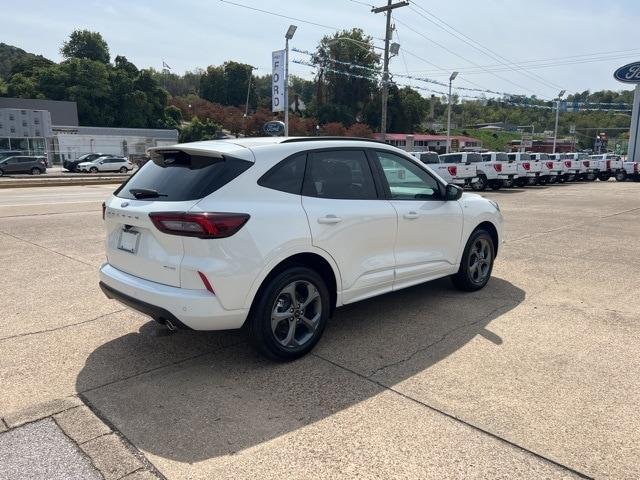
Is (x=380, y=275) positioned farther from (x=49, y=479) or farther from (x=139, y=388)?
(x=49, y=479)

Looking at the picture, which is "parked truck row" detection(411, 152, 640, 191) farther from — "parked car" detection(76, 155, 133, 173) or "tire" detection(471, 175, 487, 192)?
"parked car" detection(76, 155, 133, 173)

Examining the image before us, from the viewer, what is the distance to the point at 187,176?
148 inches

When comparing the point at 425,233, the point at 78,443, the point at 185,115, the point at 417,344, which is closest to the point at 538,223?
the point at 425,233

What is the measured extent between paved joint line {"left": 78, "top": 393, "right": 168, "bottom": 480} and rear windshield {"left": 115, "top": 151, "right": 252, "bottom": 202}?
57.3 inches

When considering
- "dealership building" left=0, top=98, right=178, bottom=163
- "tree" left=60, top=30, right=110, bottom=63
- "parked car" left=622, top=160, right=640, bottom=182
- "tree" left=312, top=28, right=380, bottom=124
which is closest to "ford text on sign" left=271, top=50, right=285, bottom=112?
"dealership building" left=0, top=98, right=178, bottom=163

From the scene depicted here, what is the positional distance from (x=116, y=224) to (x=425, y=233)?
9.19 feet

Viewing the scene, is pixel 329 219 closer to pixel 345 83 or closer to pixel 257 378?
pixel 257 378

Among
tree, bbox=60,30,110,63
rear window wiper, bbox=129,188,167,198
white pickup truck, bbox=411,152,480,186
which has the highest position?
tree, bbox=60,30,110,63

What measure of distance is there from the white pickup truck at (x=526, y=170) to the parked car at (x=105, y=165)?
29175 mm

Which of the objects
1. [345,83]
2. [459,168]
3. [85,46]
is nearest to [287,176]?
[459,168]

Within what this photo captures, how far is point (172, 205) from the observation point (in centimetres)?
357

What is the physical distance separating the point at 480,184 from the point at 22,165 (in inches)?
1203

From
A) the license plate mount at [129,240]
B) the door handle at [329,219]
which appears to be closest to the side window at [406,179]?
the door handle at [329,219]

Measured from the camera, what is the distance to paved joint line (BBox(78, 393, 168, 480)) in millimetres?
2697
